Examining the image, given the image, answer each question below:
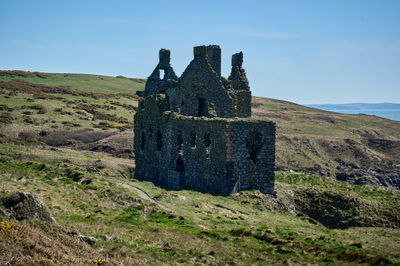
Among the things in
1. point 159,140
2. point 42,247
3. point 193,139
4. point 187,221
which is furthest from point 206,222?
point 159,140

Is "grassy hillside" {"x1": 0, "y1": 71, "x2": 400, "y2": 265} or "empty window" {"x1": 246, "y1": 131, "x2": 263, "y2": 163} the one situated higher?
"empty window" {"x1": 246, "y1": 131, "x2": 263, "y2": 163}

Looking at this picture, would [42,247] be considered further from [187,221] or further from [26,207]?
[187,221]

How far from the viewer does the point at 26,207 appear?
14234mm

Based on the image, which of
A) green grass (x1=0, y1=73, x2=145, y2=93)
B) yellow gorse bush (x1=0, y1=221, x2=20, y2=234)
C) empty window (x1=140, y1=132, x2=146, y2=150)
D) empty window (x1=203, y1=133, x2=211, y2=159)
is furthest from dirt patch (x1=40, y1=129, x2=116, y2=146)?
green grass (x1=0, y1=73, x2=145, y2=93)

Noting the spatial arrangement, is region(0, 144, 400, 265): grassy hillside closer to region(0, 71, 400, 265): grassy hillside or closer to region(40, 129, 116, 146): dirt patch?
region(0, 71, 400, 265): grassy hillside

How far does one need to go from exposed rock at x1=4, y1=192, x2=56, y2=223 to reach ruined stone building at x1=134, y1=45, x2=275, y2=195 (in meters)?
14.2

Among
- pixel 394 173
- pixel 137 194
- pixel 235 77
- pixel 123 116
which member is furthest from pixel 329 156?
pixel 137 194

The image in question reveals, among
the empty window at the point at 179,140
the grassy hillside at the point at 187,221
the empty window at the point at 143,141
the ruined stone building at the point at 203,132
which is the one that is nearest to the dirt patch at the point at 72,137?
the grassy hillside at the point at 187,221

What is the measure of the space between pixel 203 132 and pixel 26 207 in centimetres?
1587

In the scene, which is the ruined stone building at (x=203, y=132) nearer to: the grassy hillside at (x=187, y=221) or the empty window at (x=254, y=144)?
the empty window at (x=254, y=144)

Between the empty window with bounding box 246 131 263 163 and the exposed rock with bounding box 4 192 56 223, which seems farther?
the empty window with bounding box 246 131 263 163

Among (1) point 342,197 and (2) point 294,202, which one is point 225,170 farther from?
(1) point 342,197

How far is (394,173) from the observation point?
57781mm

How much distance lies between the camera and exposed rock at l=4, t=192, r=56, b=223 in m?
14.0
